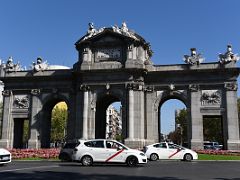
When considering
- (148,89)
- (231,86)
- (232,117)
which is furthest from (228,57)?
(148,89)

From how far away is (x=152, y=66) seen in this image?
43.9 metres

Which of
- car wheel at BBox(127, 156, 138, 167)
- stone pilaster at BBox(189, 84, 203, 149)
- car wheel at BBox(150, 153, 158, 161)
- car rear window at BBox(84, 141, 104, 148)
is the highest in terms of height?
stone pilaster at BBox(189, 84, 203, 149)

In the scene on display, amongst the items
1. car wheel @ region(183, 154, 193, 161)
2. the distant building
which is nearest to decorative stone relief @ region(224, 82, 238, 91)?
car wheel @ region(183, 154, 193, 161)

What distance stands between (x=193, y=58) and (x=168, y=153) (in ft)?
54.3

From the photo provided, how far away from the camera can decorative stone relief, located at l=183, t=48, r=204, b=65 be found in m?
42.8

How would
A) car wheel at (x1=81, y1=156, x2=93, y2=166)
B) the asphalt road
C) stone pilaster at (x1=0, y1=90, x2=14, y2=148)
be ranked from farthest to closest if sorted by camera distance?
stone pilaster at (x1=0, y1=90, x2=14, y2=148) < car wheel at (x1=81, y1=156, x2=93, y2=166) < the asphalt road

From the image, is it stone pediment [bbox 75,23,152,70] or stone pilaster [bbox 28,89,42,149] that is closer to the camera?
stone pediment [bbox 75,23,152,70]

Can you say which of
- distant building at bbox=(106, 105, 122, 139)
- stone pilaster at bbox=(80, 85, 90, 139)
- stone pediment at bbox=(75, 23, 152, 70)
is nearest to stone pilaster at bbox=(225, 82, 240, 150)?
stone pediment at bbox=(75, 23, 152, 70)

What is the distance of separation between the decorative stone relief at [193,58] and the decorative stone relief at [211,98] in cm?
395

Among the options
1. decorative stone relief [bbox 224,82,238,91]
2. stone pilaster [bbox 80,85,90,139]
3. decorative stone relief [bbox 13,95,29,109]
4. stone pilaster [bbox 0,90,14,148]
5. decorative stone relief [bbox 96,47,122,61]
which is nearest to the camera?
decorative stone relief [bbox 224,82,238,91]

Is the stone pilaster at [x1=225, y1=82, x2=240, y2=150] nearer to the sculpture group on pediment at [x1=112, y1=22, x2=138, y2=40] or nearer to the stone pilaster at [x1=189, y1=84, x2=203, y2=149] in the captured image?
the stone pilaster at [x1=189, y1=84, x2=203, y2=149]

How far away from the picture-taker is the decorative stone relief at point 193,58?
4281 cm

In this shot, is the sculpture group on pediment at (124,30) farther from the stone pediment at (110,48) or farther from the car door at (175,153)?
the car door at (175,153)

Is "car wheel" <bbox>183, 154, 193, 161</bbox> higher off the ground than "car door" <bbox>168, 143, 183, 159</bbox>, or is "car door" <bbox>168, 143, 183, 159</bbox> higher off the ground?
"car door" <bbox>168, 143, 183, 159</bbox>
